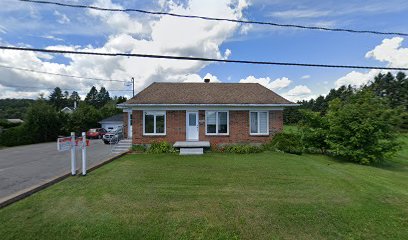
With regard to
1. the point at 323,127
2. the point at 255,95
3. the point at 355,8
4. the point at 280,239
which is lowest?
the point at 280,239

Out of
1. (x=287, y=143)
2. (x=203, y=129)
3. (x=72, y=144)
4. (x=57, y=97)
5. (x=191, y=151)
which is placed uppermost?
(x=57, y=97)

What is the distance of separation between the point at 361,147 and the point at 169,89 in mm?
12608

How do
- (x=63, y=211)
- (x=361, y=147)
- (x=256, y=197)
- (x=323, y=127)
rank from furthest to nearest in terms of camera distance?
1. (x=323, y=127)
2. (x=361, y=147)
3. (x=256, y=197)
4. (x=63, y=211)

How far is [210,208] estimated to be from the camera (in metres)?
5.23

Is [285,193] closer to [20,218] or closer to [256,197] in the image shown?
[256,197]

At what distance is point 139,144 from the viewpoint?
14414 mm

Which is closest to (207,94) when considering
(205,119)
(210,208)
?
(205,119)

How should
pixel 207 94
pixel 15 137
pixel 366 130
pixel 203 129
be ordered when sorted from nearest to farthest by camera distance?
pixel 366 130, pixel 203 129, pixel 207 94, pixel 15 137

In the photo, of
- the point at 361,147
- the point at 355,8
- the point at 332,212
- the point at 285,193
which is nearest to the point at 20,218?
the point at 285,193

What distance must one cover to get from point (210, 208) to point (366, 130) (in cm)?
1064

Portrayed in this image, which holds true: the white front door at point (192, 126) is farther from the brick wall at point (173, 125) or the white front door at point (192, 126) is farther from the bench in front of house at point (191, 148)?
the bench in front of house at point (191, 148)

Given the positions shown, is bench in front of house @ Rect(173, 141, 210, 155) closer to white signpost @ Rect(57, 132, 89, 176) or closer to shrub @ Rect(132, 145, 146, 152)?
shrub @ Rect(132, 145, 146, 152)

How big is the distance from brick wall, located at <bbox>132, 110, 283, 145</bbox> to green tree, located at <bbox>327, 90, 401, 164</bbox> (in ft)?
11.7

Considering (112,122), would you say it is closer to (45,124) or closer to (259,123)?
(45,124)
